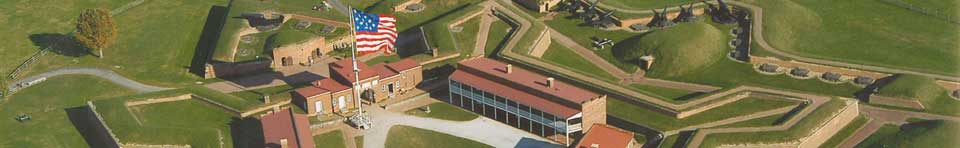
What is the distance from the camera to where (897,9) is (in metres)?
151

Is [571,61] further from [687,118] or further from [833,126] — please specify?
[833,126]

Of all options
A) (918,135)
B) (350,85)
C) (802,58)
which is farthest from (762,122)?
(350,85)

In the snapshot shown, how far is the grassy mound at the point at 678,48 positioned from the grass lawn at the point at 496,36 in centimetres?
1438

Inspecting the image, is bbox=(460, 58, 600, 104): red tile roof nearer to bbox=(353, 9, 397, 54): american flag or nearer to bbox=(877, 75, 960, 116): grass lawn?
bbox=(353, 9, 397, 54): american flag

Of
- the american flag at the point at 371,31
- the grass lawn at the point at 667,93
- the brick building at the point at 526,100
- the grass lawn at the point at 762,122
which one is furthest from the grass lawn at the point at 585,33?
the american flag at the point at 371,31

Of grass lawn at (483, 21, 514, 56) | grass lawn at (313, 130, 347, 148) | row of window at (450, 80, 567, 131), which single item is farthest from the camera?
grass lawn at (483, 21, 514, 56)

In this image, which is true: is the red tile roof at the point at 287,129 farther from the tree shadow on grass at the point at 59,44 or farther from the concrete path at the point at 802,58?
the concrete path at the point at 802,58

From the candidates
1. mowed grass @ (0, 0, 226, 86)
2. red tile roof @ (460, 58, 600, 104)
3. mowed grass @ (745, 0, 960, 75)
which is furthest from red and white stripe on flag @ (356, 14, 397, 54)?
mowed grass @ (745, 0, 960, 75)

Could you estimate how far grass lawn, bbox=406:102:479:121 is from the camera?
111 meters

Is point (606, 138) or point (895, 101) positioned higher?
point (606, 138)

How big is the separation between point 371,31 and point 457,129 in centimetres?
1352

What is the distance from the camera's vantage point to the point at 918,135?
102 m

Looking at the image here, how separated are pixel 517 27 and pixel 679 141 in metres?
42.6

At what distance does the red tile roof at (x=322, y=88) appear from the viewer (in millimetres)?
111062
